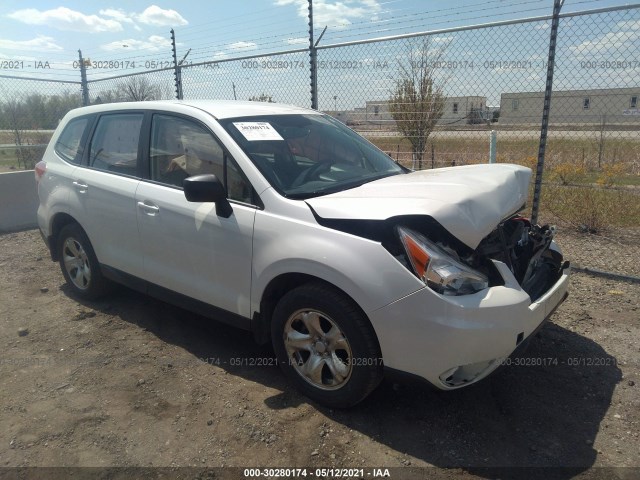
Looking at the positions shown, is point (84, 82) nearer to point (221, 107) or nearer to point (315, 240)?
point (221, 107)

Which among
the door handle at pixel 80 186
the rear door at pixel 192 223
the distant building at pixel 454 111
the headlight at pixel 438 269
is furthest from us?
the distant building at pixel 454 111

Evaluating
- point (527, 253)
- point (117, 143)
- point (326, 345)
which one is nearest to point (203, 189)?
point (326, 345)

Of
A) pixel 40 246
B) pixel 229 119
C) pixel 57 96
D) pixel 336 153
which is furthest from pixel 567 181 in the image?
pixel 57 96

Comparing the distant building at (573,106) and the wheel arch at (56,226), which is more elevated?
the distant building at (573,106)

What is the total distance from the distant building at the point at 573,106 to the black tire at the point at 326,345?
4.01 meters

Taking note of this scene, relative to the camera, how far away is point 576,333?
3938 millimetres

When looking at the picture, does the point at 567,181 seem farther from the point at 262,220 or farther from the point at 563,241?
the point at 262,220

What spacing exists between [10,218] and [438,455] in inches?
→ 305

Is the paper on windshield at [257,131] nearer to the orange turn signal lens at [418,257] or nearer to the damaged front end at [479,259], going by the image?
the damaged front end at [479,259]

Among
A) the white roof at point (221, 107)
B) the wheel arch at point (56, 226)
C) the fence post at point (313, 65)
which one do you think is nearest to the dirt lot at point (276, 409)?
the wheel arch at point (56, 226)

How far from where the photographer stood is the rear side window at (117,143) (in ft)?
13.0

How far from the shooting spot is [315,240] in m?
2.76

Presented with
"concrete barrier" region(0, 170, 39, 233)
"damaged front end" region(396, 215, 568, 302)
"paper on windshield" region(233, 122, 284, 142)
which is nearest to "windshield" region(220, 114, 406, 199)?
"paper on windshield" region(233, 122, 284, 142)

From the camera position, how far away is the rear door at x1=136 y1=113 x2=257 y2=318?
315 cm
